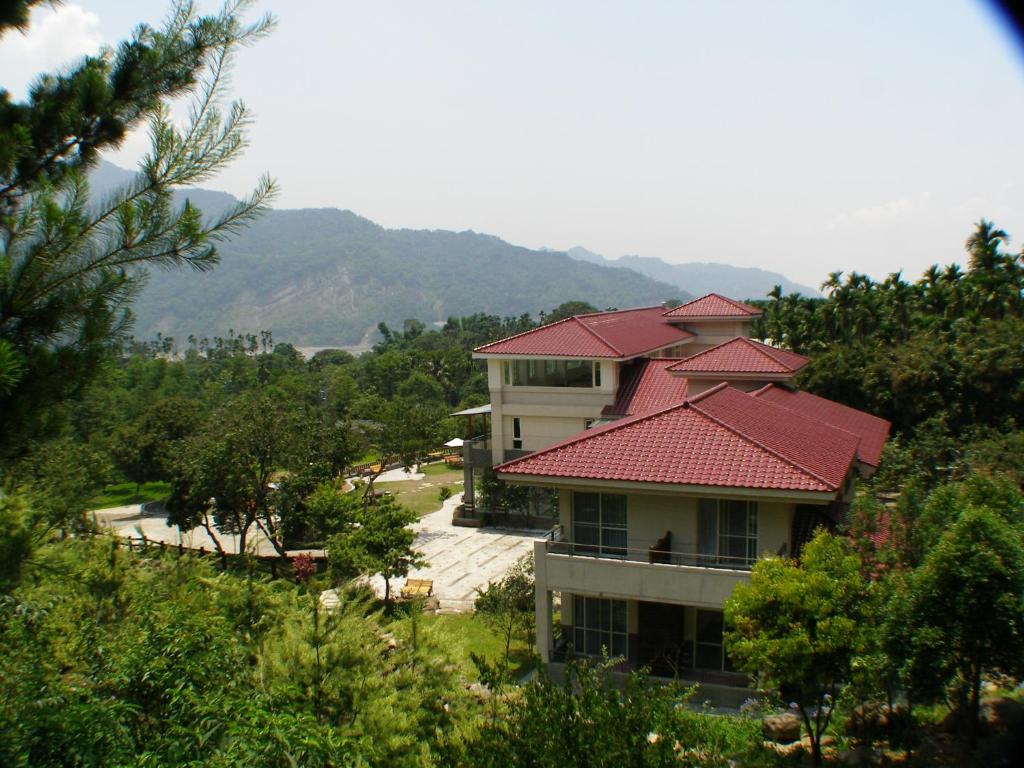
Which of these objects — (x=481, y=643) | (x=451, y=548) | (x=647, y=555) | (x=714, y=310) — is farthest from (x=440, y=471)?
(x=647, y=555)

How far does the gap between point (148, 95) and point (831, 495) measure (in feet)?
37.4

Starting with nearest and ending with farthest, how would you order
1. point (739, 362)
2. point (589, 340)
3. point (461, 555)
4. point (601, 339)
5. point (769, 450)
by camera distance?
point (769, 450) → point (739, 362) → point (461, 555) → point (601, 339) → point (589, 340)

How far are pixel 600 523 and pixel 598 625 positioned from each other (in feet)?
6.77

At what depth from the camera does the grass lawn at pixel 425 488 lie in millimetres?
34281

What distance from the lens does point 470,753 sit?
24.1 feet

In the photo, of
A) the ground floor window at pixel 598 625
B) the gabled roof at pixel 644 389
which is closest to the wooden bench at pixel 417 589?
the ground floor window at pixel 598 625

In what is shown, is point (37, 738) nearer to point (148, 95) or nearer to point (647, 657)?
point (148, 95)

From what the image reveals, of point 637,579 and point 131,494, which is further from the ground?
point 637,579

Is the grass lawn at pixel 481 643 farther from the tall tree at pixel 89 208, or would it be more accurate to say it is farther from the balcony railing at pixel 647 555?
the tall tree at pixel 89 208

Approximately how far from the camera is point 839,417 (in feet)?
70.5

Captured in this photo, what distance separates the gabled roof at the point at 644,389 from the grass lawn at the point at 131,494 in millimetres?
25024

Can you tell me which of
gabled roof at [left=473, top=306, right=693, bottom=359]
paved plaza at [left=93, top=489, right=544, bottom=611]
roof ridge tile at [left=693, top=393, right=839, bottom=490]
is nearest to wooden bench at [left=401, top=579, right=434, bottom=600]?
paved plaza at [left=93, top=489, right=544, bottom=611]

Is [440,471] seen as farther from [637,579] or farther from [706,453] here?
[706,453]

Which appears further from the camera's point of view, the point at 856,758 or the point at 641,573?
the point at 641,573
